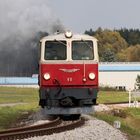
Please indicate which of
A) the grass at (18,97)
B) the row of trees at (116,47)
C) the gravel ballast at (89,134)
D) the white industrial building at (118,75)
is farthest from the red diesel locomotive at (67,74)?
the row of trees at (116,47)

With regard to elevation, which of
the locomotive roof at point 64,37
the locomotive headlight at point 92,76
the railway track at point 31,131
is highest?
the locomotive roof at point 64,37

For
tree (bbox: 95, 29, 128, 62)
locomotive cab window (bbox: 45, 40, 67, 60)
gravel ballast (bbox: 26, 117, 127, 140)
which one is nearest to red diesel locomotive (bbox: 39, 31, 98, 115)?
locomotive cab window (bbox: 45, 40, 67, 60)

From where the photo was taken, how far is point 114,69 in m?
112

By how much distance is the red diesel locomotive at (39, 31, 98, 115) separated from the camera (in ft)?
74.1

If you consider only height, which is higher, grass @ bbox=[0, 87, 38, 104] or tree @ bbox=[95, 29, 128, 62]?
tree @ bbox=[95, 29, 128, 62]

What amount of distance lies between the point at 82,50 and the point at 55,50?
3.86ft

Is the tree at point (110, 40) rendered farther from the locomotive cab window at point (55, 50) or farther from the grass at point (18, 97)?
the locomotive cab window at point (55, 50)

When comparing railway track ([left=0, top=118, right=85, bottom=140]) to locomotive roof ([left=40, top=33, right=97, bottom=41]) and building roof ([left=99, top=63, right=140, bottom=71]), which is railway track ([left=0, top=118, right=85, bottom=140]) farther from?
building roof ([left=99, top=63, right=140, bottom=71])

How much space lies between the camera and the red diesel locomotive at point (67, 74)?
2259 centimetres

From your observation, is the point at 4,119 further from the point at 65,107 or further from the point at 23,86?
the point at 23,86

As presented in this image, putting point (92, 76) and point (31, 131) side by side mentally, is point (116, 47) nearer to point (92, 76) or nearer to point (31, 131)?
point (92, 76)

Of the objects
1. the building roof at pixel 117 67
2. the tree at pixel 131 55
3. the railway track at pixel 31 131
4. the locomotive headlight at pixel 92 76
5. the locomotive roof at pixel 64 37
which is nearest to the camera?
the railway track at pixel 31 131

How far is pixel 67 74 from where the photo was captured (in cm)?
2272

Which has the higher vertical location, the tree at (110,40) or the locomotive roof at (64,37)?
the tree at (110,40)
